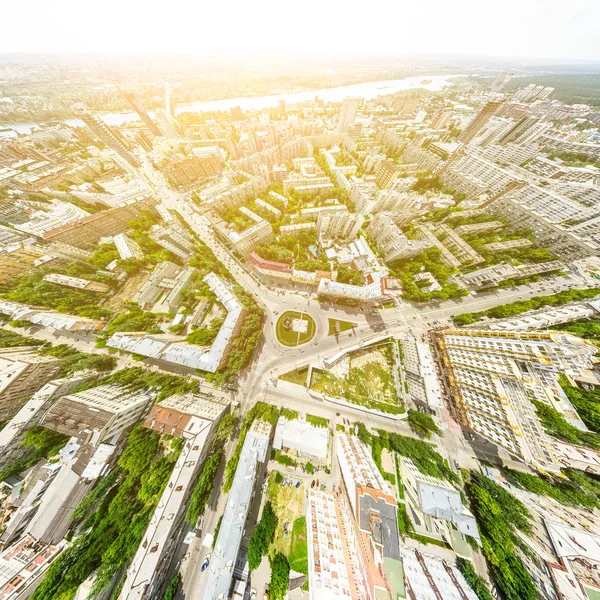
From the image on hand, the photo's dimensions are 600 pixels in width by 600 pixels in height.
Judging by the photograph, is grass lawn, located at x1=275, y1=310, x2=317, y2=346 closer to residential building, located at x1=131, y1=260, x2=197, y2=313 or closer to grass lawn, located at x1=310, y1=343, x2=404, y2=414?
grass lawn, located at x1=310, y1=343, x2=404, y2=414

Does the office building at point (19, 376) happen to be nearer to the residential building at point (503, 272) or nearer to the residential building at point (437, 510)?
the residential building at point (437, 510)

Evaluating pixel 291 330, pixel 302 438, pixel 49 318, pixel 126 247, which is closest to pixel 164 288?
pixel 126 247

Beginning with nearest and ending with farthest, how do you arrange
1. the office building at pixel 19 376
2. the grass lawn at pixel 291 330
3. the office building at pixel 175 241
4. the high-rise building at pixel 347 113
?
the office building at pixel 19 376 < the grass lawn at pixel 291 330 < the office building at pixel 175 241 < the high-rise building at pixel 347 113

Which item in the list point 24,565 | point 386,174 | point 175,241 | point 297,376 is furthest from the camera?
point 386,174

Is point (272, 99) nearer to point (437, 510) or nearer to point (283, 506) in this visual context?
point (283, 506)

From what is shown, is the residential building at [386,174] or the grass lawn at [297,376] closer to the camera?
the grass lawn at [297,376]

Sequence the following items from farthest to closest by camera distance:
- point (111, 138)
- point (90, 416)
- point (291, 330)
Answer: point (111, 138) < point (291, 330) < point (90, 416)

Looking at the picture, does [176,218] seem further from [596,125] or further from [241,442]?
[596,125]

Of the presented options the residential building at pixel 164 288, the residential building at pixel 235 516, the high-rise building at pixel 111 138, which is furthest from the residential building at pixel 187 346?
the high-rise building at pixel 111 138
